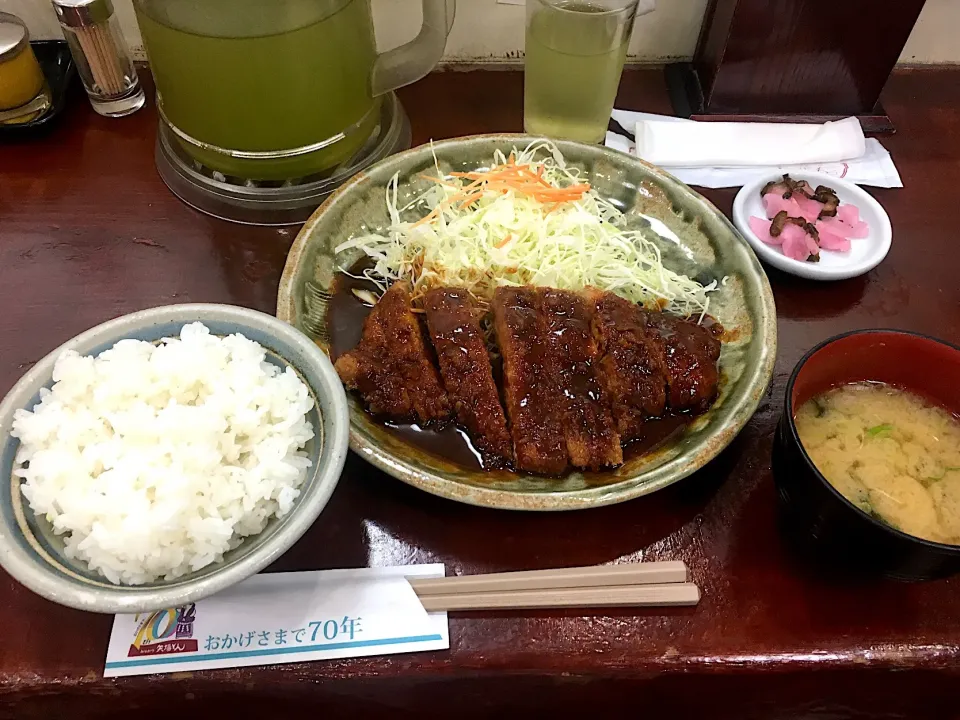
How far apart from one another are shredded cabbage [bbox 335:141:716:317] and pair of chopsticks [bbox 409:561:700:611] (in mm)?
734

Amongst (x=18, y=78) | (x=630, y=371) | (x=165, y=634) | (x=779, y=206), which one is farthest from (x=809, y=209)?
(x=18, y=78)

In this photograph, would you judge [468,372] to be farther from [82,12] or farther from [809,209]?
[82,12]

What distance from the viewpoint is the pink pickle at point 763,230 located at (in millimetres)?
1961

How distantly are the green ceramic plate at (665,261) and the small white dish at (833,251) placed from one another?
0.18 m

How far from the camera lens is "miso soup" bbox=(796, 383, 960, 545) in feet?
4.22

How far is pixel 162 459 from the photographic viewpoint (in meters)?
1.15

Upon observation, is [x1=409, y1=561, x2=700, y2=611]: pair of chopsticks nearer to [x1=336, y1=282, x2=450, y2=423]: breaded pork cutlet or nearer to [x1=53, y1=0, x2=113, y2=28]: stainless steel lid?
[x1=336, y1=282, x2=450, y2=423]: breaded pork cutlet

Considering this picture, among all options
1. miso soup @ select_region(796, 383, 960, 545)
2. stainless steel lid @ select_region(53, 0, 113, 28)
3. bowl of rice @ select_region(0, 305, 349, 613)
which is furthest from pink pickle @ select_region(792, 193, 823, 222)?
stainless steel lid @ select_region(53, 0, 113, 28)

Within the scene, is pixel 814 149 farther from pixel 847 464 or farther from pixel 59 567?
pixel 59 567

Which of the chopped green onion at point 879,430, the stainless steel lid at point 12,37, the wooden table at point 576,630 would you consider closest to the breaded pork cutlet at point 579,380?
the wooden table at point 576,630

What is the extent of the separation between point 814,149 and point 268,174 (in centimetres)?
171

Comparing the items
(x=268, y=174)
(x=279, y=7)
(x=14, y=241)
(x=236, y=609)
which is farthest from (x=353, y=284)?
(x=14, y=241)

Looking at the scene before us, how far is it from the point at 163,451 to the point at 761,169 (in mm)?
1929

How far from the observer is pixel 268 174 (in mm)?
2031
